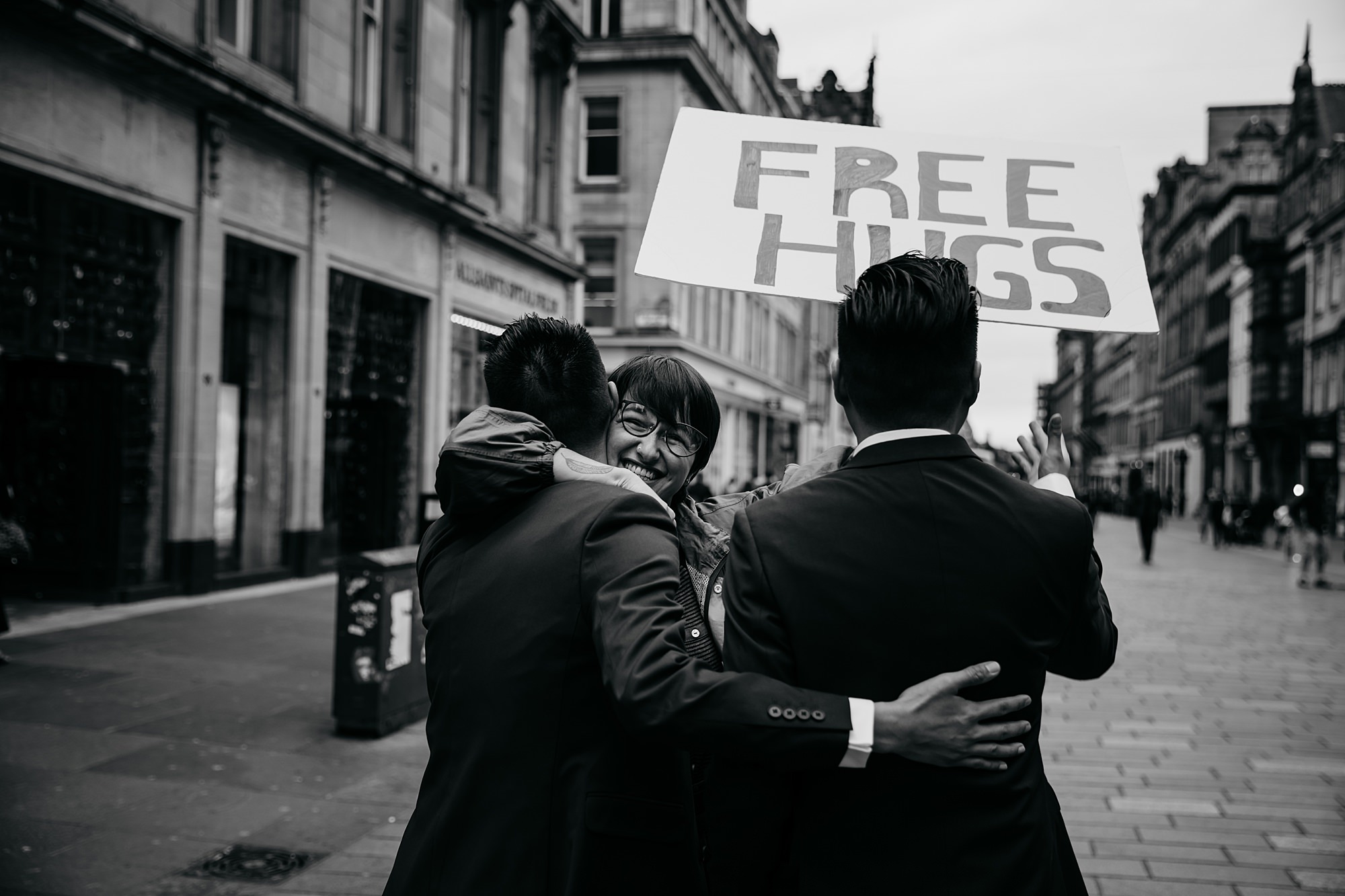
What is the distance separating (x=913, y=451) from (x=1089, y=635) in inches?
19.5

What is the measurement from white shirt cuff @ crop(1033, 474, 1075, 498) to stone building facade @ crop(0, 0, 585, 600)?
7.92 m

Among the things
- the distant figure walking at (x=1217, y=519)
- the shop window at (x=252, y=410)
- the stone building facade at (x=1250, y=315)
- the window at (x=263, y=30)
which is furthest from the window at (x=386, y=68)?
the stone building facade at (x=1250, y=315)

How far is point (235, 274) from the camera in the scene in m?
14.1

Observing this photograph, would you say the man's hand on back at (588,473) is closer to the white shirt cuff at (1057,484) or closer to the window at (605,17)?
the white shirt cuff at (1057,484)

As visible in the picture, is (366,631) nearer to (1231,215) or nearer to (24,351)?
(24,351)

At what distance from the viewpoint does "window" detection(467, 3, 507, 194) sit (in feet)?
69.7

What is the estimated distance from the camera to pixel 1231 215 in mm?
66062

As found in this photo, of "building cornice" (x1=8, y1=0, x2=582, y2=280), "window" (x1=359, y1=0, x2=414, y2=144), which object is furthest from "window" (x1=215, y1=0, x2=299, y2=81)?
"window" (x1=359, y1=0, x2=414, y2=144)

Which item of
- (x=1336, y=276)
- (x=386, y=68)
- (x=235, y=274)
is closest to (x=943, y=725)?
(x=235, y=274)

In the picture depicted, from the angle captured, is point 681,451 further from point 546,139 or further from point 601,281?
point 601,281

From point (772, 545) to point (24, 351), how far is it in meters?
11.4

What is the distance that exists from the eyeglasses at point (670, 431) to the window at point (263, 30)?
13.0 metres

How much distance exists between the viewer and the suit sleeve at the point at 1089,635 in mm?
2047

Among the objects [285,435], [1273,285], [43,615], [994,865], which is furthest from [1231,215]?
[994,865]
